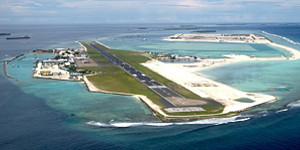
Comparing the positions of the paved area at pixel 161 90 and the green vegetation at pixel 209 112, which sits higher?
the paved area at pixel 161 90

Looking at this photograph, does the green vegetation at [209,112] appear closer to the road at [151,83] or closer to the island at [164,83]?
the island at [164,83]

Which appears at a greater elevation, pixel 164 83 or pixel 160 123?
pixel 164 83

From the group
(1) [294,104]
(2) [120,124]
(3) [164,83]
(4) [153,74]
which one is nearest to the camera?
(2) [120,124]

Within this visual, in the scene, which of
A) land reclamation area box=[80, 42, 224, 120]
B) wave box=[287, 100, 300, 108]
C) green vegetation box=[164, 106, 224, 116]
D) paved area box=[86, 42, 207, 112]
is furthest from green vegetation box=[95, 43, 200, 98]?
wave box=[287, 100, 300, 108]

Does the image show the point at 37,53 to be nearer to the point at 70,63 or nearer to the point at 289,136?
the point at 70,63

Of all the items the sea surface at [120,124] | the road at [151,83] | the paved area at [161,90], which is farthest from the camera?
the road at [151,83]

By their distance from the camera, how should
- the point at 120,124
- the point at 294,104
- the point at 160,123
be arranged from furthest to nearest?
the point at 294,104 → the point at 160,123 → the point at 120,124

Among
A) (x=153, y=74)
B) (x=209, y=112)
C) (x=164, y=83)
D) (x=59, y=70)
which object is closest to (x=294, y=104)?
(x=209, y=112)

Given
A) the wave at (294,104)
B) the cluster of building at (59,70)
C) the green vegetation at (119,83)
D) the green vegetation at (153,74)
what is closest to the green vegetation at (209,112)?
the green vegetation at (119,83)

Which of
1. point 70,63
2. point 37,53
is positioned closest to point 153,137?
point 70,63

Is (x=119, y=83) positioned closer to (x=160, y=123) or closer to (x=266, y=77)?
(x=160, y=123)
